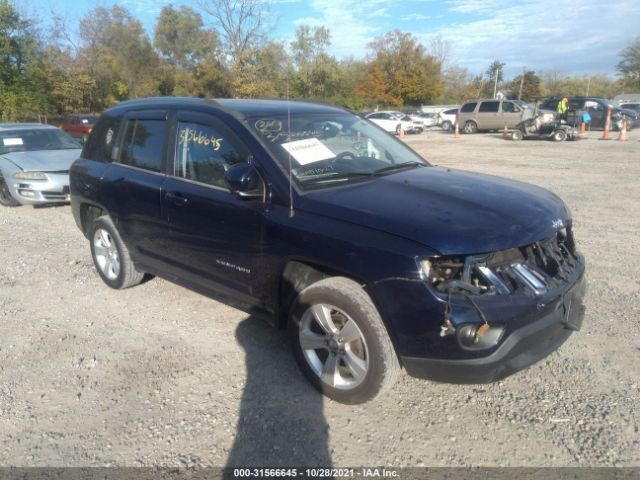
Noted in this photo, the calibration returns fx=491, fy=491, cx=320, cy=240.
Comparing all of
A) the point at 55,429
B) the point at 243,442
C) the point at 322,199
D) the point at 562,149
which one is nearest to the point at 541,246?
the point at 322,199

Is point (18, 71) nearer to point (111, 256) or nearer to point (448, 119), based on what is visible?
point (448, 119)

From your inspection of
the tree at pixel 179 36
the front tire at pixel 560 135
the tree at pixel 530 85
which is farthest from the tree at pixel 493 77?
the front tire at pixel 560 135

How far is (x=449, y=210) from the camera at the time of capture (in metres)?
2.88

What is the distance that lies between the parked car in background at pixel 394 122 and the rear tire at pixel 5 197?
23.4m

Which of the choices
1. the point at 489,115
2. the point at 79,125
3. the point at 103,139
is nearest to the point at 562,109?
the point at 489,115

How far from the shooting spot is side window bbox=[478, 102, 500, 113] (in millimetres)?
26422

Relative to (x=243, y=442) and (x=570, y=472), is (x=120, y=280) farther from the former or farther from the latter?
(x=570, y=472)

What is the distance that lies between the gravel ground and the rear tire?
5088mm

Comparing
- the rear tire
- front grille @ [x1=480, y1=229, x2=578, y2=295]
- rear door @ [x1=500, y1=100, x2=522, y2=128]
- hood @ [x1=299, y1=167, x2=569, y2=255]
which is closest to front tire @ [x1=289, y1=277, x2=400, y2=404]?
hood @ [x1=299, y1=167, x2=569, y2=255]

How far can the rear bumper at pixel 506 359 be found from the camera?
2.56m

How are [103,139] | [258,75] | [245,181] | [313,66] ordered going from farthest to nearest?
[313,66], [258,75], [103,139], [245,181]

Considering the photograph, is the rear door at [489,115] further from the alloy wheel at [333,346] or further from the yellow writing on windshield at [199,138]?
the alloy wheel at [333,346]

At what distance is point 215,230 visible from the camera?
3.53 metres

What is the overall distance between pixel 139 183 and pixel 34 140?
7.07 meters
